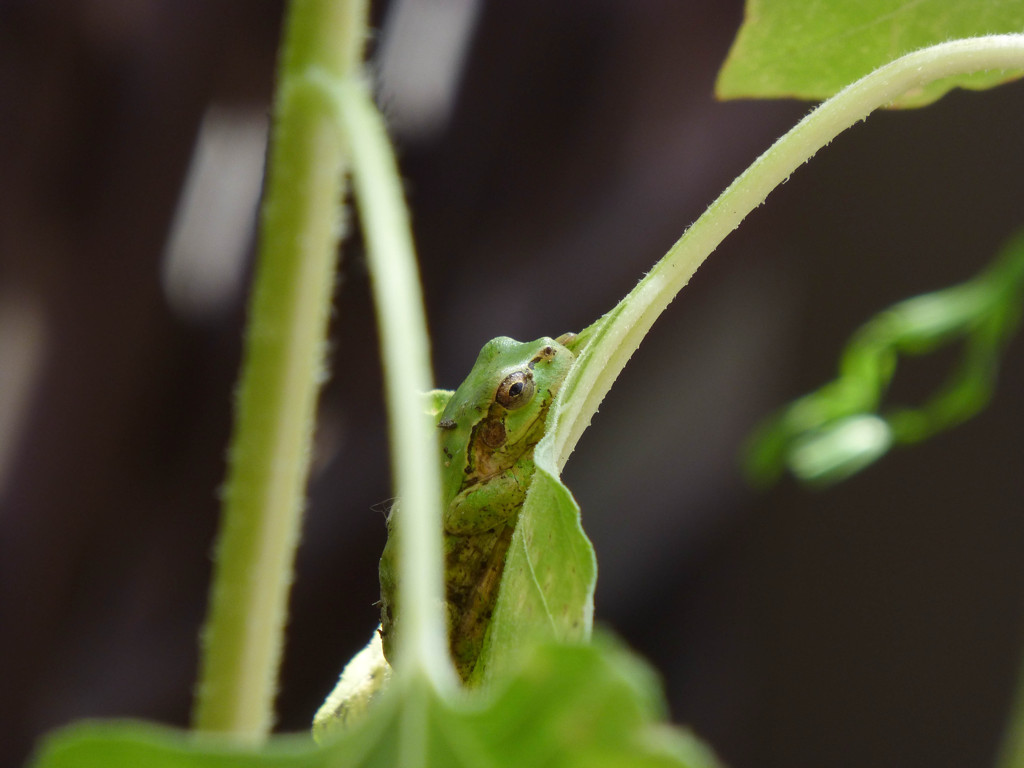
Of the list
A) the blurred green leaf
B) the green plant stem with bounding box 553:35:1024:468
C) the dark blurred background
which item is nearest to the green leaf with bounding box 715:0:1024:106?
the green plant stem with bounding box 553:35:1024:468

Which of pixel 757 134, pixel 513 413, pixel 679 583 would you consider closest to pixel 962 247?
pixel 757 134

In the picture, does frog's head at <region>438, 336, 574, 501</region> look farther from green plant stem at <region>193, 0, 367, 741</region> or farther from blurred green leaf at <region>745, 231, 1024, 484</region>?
green plant stem at <region>193, 0, 367, 741</region>

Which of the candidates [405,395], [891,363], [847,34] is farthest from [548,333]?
[405,395]

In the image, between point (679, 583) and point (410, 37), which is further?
point (679, 583)

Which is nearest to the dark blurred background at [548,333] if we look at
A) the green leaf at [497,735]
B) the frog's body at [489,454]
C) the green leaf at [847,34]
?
the frog's body at [489,454]

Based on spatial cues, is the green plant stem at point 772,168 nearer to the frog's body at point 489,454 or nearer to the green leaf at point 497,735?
the green leaf at point 497,735

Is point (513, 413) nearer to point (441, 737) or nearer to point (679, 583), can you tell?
point (441, 737)
